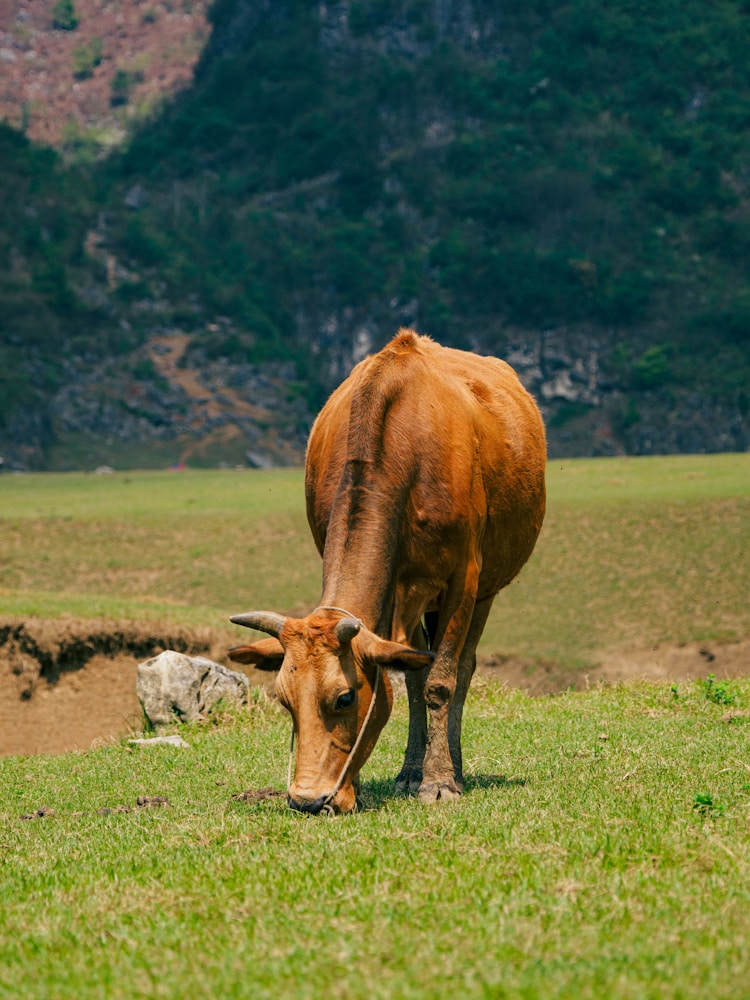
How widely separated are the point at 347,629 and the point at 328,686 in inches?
15.3

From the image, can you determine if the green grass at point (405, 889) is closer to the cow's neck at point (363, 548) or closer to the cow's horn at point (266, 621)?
the cow's horn at point (266, 621)

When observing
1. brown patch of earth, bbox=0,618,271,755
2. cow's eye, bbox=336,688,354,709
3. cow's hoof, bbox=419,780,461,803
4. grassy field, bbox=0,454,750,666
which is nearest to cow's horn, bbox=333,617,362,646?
cow's eye, bbox=336,688,354,709

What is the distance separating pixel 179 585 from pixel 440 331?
83869mm

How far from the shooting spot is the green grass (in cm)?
490

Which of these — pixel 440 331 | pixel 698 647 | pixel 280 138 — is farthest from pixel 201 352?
pixel 698 647

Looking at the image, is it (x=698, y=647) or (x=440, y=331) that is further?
(x=440, y=331)

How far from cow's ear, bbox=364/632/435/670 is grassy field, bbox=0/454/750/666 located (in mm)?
13274

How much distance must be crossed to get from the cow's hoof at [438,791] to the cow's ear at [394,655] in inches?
51.8

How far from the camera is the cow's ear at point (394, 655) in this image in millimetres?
7797

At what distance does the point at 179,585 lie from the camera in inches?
1153

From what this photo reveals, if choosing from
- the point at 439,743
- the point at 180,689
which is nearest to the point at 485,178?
the point at 180,689

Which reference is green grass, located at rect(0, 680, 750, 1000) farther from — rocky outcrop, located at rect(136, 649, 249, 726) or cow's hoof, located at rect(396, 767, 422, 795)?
rocky outcrop, located at rect(136, 649, 249, 726)

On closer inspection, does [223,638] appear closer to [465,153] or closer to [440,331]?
[440,331]

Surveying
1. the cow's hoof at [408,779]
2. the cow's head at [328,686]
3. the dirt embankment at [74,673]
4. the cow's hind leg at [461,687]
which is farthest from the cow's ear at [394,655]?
the dirt embankment at [74,673]
